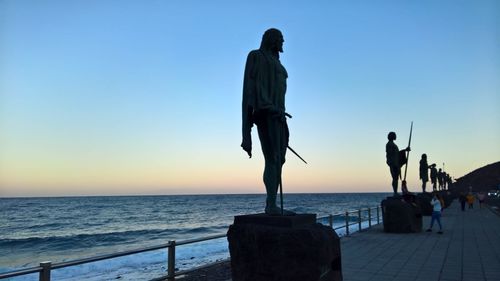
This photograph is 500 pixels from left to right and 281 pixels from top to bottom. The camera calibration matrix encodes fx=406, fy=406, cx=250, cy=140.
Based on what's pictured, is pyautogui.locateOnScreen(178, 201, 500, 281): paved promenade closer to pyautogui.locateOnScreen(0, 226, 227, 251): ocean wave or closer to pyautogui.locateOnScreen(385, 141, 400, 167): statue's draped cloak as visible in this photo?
pyautogui.locateOnScreen(385, 141, 400, 167): statue's draped cloak

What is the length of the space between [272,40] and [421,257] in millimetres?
6306

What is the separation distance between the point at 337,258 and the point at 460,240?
342 inches

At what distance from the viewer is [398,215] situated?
13992 mm

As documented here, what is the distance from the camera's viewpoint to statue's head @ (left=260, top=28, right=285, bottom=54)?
18.4 feet

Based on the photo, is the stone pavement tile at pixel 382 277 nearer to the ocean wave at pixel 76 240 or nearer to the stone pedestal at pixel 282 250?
the stone pedestal at pixel 282 250

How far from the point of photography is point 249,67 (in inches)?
215

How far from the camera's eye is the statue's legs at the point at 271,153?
533 cm

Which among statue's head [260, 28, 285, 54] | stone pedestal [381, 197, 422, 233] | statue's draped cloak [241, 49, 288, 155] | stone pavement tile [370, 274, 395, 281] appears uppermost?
statue's head [260, 28, 285, 54]

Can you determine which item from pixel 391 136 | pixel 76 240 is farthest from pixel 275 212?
pixel 76 240

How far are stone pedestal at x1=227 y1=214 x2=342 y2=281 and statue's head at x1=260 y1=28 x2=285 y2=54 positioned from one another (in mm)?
2318

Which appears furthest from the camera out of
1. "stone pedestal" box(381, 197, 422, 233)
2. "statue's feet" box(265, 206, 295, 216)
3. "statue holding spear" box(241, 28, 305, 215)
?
"stone pedestal" box(381, 197, 422, 233)

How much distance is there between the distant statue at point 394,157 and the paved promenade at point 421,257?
2.13 m

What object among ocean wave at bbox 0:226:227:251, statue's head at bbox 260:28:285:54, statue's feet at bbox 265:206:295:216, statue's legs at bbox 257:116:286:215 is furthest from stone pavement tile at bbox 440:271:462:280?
ocean wave at bbox 0:226:227:251

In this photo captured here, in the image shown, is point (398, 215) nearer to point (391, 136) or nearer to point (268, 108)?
point (391, 136)
